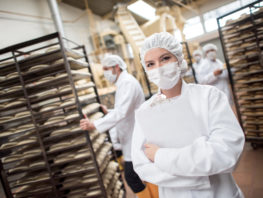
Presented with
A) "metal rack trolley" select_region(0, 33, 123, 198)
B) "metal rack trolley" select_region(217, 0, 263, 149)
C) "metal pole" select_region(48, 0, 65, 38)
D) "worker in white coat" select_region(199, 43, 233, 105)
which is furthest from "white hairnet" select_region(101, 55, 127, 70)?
"metal pole" select_region(48, 0, 65, 38)

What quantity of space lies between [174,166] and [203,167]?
12cm

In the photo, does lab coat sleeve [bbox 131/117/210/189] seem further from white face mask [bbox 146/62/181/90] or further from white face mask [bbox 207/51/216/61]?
white face mask [bbox 207/51/216/61]

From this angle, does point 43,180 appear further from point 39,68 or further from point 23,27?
point 23,27

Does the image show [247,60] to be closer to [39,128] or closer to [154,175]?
[154,175]

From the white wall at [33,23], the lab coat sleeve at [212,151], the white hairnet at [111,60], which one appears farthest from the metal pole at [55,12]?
the lab coat sleeve at [212,151]

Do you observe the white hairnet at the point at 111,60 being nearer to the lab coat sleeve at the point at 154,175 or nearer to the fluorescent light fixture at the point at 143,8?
the fluorescent light fixture at the point at 143,8

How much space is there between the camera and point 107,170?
2.36 m

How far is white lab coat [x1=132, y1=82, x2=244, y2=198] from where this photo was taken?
2.50 feet

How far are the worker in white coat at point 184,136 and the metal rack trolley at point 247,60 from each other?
2.05 meters

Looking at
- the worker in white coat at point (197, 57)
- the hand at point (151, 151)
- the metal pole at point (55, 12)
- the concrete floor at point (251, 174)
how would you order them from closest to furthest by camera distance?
the hand at point (151, 151)
the concrete floor at point (251, 174)
the metal pole at point (55, 12)
the worker in white coat at point (197, 57)

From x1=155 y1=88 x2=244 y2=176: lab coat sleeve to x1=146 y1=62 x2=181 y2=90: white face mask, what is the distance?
0.72 feet

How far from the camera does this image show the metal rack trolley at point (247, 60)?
244 cm

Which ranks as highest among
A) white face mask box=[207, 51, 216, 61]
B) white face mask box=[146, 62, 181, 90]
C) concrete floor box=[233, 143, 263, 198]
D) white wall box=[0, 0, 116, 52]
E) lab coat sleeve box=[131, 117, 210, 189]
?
white wall box=[0, 0, 116, 52]

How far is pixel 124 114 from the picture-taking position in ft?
6.31
